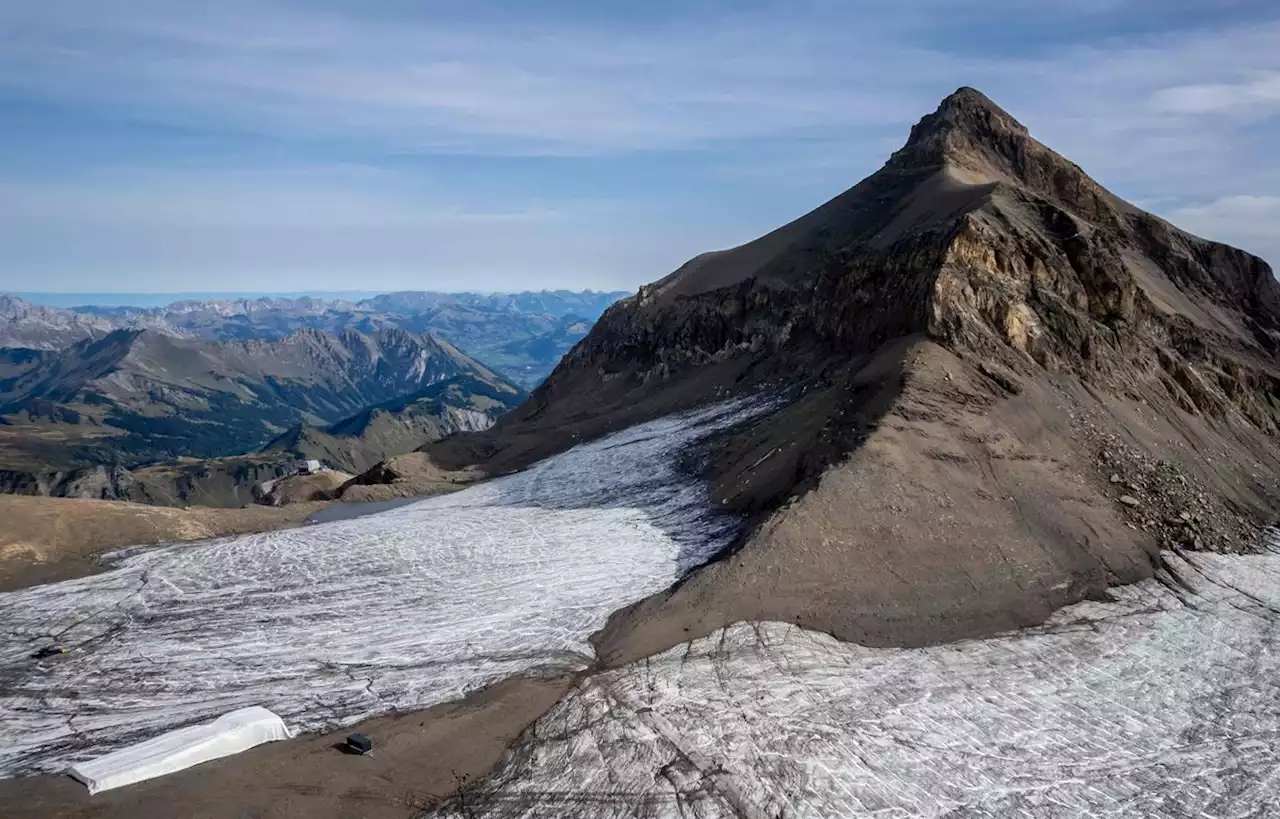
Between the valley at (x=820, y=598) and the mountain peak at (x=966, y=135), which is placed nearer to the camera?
the valley at (x=820, y=598)

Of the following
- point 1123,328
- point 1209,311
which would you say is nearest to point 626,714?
point 1123,328

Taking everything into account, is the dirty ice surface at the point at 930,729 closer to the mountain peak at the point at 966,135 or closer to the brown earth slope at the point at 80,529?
the brown earth slope at the point at 80,529

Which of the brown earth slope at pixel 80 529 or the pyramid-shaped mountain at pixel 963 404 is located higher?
the pyramid-shaped mountain at pixel 963 404

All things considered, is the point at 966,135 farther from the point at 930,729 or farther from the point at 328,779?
the point at 328,779

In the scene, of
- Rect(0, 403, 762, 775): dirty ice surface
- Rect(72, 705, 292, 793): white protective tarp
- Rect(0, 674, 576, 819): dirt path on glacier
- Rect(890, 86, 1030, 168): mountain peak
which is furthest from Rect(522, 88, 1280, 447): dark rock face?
Rect(72, 705, 292, 793): white protective tarp

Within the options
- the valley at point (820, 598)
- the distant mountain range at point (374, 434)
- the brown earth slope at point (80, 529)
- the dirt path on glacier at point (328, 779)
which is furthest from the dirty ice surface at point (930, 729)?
the distant mountain range at point (374, 434)

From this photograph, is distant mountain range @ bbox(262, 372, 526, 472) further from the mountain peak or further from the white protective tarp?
the white protective tarp

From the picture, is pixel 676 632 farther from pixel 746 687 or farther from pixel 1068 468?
pixel 1068 468
